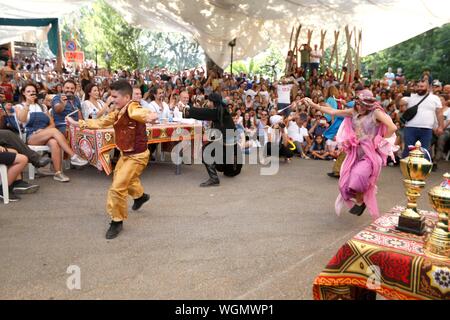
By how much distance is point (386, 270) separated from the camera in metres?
1.74

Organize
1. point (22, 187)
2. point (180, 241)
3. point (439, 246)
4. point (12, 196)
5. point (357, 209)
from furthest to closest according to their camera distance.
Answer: point (22, 187), point (12, 196), point (357, 209), point (180, 241), point (439, 246)

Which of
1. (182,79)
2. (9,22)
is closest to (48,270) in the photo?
(9,22)

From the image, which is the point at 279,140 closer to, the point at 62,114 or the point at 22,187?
the point at 62,114

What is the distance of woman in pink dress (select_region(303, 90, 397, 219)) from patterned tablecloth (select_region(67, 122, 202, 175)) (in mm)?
3024

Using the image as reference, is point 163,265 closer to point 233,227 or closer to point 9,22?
point 233,227

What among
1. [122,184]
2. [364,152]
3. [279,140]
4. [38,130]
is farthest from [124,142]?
[279,140]

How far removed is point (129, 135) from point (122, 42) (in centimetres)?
2908

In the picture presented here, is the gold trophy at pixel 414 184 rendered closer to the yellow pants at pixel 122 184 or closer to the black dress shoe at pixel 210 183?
the yellow pants at pixel 122 184

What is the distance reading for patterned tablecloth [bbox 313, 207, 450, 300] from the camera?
5.33 feet

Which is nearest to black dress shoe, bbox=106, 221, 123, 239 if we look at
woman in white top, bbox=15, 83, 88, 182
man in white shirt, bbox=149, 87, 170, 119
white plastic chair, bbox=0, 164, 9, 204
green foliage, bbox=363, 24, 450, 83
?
white plastic chair, bbox=0, 164, 9, 204

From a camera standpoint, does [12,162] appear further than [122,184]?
Yes

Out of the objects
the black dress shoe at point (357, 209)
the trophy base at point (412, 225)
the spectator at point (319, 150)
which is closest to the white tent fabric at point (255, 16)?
the spectator at point (319, 150)

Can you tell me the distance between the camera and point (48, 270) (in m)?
3.10

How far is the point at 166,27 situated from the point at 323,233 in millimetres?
9606
